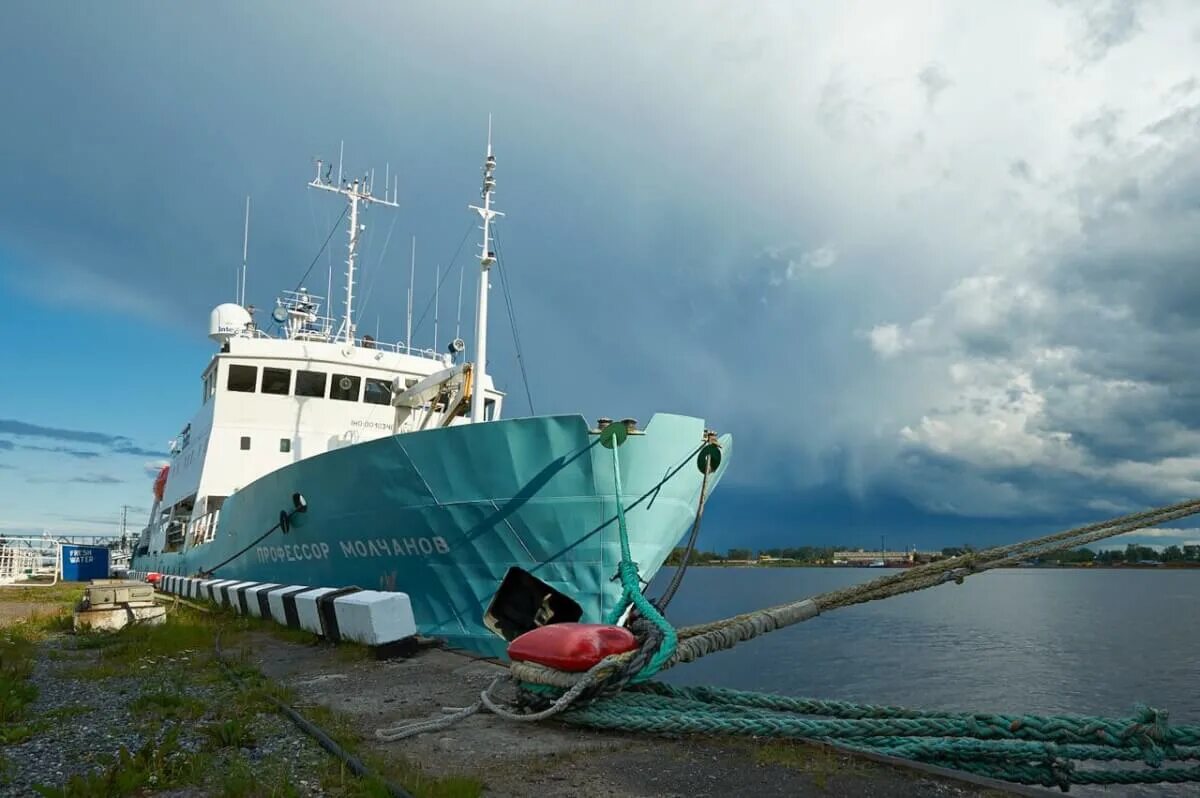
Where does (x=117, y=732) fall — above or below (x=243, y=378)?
below

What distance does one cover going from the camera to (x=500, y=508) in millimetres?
9945

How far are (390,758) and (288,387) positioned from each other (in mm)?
14841

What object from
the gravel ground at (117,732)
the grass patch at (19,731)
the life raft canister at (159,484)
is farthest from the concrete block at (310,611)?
the life raft canister at (159,484)

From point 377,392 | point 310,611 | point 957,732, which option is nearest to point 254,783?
point 957,732

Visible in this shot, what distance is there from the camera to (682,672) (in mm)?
17953

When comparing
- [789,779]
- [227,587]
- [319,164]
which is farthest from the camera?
[319,164]

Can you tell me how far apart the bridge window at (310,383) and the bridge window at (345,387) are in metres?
0.25

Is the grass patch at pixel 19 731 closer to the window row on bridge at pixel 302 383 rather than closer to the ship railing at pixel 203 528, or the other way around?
the window row on bridge at pixel 302 383

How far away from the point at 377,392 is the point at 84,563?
39.7 m

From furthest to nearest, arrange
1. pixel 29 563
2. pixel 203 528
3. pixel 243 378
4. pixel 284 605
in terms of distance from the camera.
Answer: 1. pixel 29 563
2. pixel 203 528
3. pixel 243 378
4. pixel 284 605

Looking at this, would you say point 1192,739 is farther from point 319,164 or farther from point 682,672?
point 319,164

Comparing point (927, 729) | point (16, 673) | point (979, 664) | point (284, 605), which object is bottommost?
point (979, 664)

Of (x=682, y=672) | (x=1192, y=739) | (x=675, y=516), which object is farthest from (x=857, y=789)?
(x=682, y=672)

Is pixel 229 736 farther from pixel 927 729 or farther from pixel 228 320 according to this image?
pixel 228 320
